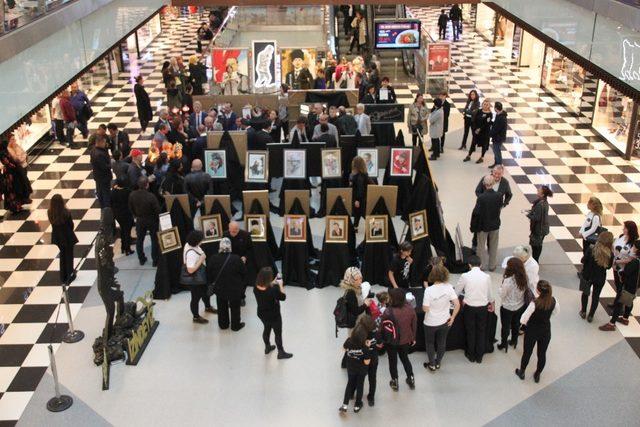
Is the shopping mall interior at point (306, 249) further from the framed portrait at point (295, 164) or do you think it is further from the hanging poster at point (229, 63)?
the hanging poster at point (229, 63)

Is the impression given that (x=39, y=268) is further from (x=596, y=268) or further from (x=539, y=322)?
(x=596, y=268)

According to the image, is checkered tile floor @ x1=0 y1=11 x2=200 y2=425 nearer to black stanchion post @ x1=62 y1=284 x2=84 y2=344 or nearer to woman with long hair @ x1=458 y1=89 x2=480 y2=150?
black stanchion post @ x1=62 y1=284 x2=84 y2=344

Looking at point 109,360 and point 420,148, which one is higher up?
point 420,148

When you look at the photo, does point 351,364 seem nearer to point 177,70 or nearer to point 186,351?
point 186,351

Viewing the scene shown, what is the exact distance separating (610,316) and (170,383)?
19.4 ft

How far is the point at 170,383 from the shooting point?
859cm

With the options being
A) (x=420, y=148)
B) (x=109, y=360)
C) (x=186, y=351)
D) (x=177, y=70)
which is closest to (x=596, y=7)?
(x=420, y=148)

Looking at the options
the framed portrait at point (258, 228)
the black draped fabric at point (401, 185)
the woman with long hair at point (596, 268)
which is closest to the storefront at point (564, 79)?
the black draped fabric at point (401, 185)

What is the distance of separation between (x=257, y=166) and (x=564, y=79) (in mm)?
10960

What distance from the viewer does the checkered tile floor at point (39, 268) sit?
8.98 meters

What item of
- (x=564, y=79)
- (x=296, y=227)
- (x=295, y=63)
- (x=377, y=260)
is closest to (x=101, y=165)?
(x=296, y=227)

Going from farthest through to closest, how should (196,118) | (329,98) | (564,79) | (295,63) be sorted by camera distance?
(564,79)
(295,63)
(329,98)
(196,118)

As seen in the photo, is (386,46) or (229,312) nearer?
(229,312)

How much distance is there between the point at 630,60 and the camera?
8.34 meters
